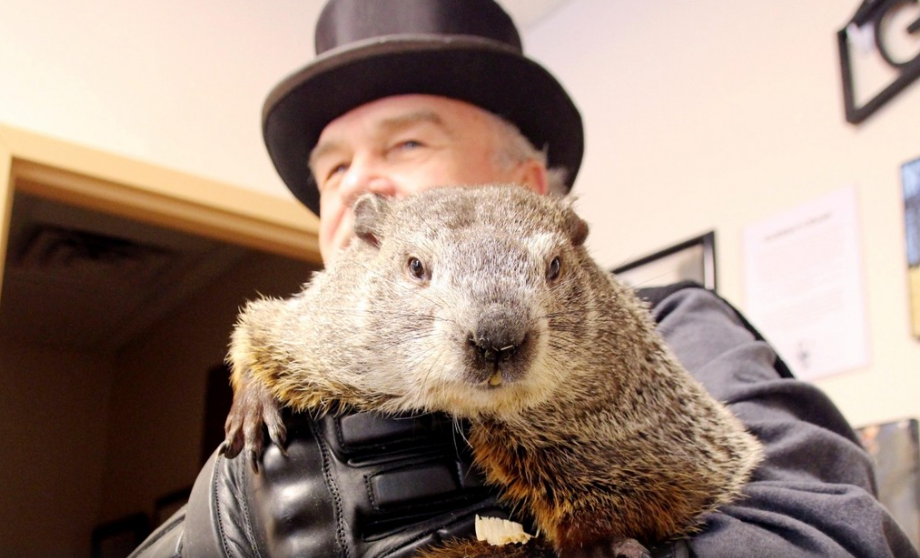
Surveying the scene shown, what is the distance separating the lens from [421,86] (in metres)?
2.26

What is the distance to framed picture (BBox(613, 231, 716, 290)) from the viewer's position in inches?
123

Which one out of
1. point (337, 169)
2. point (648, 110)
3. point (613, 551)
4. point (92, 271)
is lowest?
point (613, 551)

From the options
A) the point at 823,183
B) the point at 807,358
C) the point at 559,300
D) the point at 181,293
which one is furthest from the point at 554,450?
the point at 181,293

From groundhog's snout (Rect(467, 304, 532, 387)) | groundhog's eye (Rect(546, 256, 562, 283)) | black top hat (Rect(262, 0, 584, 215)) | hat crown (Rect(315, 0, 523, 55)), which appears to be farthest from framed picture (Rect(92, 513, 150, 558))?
groundhog's snout (Rect(467, 304, 532, 387))

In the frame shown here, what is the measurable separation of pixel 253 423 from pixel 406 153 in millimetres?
940

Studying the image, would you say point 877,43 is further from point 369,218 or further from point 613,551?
point 613,551

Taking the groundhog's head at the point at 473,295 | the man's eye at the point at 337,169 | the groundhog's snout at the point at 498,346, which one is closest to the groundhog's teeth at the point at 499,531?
the groundhog's head at the point at 473,295

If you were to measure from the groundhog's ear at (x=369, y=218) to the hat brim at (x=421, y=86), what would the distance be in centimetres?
62

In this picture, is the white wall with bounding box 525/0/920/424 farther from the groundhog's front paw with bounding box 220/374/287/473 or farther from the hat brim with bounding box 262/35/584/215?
the groundhog's front paw with bounding box 220/374/287/473

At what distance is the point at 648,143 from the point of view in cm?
357

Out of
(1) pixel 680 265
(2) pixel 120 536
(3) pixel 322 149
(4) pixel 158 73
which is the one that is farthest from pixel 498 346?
(2) pixel 120 536

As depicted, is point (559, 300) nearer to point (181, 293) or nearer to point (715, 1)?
point (715, 1)

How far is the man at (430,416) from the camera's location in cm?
144

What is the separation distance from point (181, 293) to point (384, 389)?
5449 millimetres
